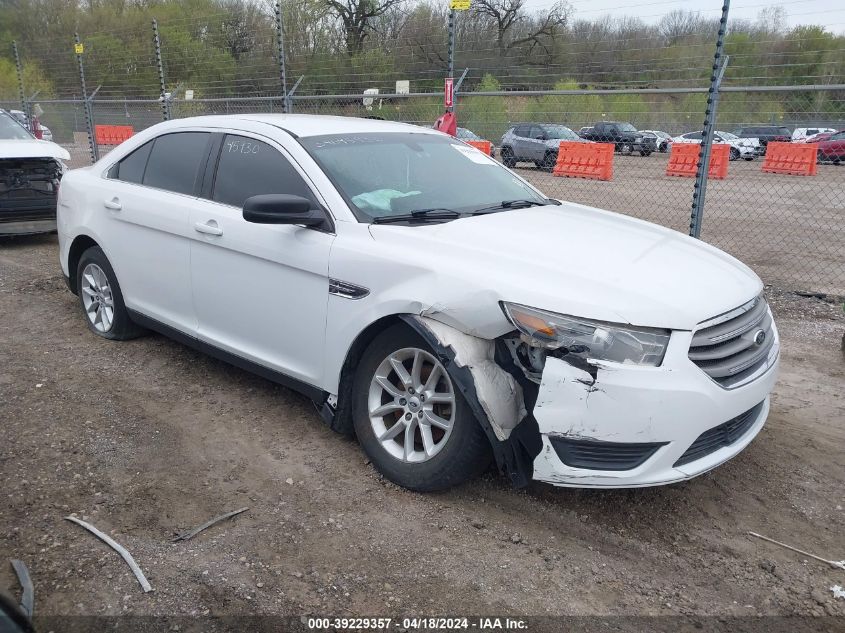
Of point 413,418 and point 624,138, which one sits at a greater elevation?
point 624,138

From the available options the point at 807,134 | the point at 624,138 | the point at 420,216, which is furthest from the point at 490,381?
the point at 807,134

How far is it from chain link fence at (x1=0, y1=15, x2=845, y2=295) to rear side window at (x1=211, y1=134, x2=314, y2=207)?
343 cm

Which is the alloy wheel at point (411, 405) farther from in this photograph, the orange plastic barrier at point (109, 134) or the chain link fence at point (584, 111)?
the orange plastic barrier at point (109, 134)

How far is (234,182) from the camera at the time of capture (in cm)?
404

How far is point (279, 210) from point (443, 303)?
38.9 inches

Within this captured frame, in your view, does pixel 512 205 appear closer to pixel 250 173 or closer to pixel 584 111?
pixel 250 173

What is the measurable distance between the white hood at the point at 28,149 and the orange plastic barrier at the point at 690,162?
58.4 ft

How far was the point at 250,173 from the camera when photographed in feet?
13.1

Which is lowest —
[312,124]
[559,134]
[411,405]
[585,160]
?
[585,160]

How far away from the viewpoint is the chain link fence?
8.78 m

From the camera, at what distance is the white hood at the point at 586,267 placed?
109 inches

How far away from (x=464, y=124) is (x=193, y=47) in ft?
19.3

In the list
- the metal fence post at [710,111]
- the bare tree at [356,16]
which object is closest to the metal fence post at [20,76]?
the bare tree at [356,16]

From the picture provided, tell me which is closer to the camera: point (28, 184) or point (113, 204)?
point (113, 204)
